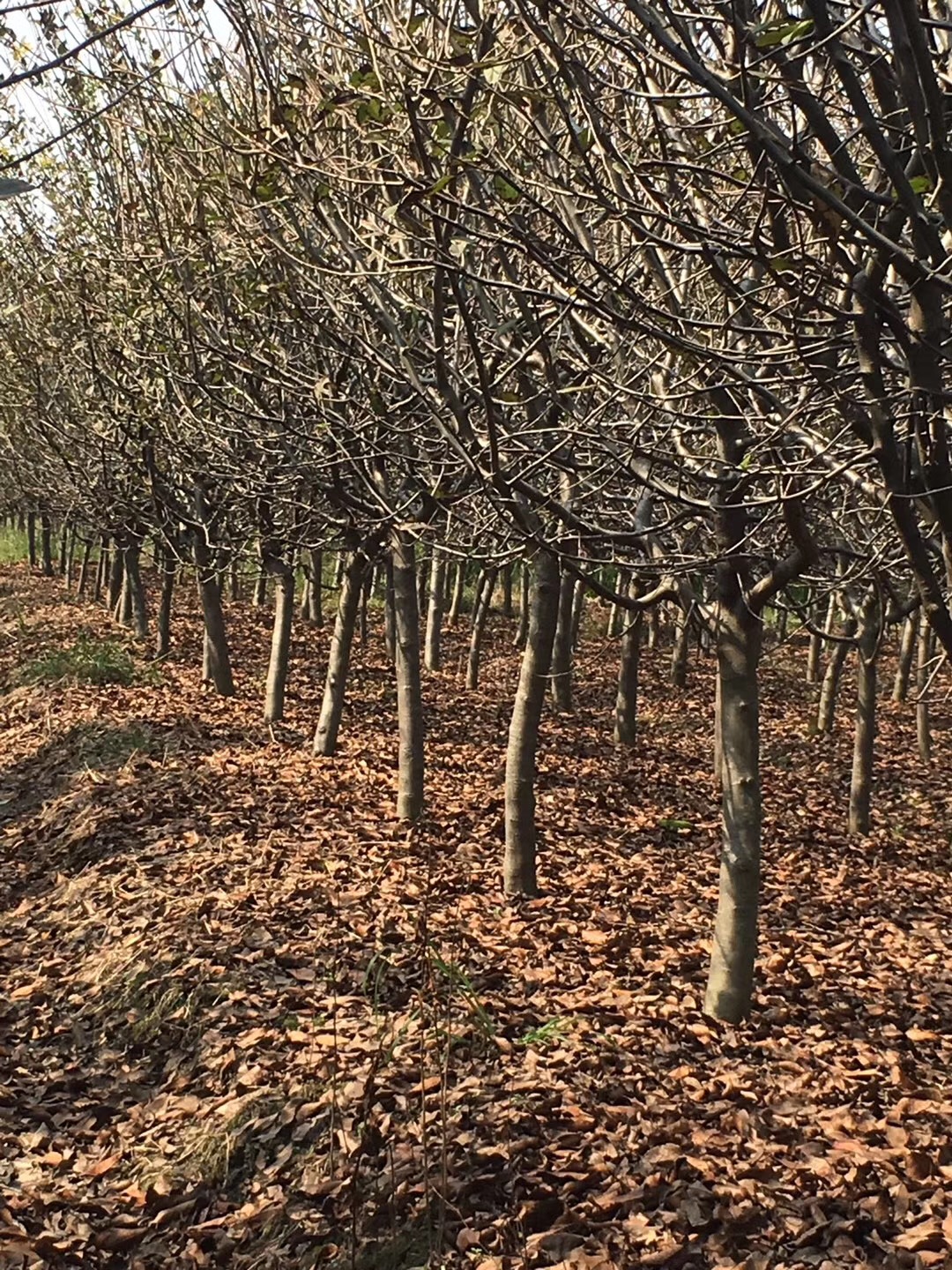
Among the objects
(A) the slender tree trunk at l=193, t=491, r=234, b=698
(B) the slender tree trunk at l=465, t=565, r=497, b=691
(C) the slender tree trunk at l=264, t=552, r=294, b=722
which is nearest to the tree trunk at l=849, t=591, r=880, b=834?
(C) the slender tree trunk at l=264, t=552, r=294, b=722

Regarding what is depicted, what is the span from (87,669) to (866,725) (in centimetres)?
1099

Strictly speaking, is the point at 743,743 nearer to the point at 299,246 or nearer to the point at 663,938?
the point at 663,938

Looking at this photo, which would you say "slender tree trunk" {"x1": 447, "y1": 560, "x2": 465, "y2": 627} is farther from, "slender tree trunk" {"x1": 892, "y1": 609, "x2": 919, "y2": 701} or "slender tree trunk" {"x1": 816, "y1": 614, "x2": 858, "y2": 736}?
"slender tree trunk" {"x1": 816, "y1": 614, "x2": 858, "y2": 736}

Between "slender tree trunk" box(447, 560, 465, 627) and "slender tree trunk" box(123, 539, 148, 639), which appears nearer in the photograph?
"slender tree trunk" box(123, 539, 148, 639)

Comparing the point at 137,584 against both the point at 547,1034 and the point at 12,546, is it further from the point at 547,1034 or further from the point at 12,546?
the point at 12,546

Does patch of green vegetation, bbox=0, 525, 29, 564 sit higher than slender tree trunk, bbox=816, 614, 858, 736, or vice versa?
patch of green vegetation, bbox=0, 525, 29, 564

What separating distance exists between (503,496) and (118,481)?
1222cm

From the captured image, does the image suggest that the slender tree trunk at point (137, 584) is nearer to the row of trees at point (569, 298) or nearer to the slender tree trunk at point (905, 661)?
the row of trees at point (569, 298)

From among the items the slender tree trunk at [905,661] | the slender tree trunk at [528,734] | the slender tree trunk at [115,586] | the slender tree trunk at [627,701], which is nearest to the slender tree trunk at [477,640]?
the slender tree trunk at [627,701]

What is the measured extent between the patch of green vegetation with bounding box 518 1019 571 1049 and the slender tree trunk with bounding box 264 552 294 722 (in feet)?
24.6

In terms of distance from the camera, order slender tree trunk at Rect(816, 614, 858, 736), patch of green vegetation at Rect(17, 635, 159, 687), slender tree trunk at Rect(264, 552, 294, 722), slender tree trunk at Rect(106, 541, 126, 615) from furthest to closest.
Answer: slender tree trunk at Rect(106, 541, 126, 615) → patch of green vegetation at Rect(17, 635, 159, 687) → slender tree trunk at Rect(816, 614, 858, 736) → slender tree trunk at Rect(264, 552, 294, 722)

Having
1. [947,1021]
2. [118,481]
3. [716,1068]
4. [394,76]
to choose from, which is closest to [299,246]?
[394,76]

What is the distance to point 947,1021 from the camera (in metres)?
5.80

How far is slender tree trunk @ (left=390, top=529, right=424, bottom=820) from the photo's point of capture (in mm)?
8938
